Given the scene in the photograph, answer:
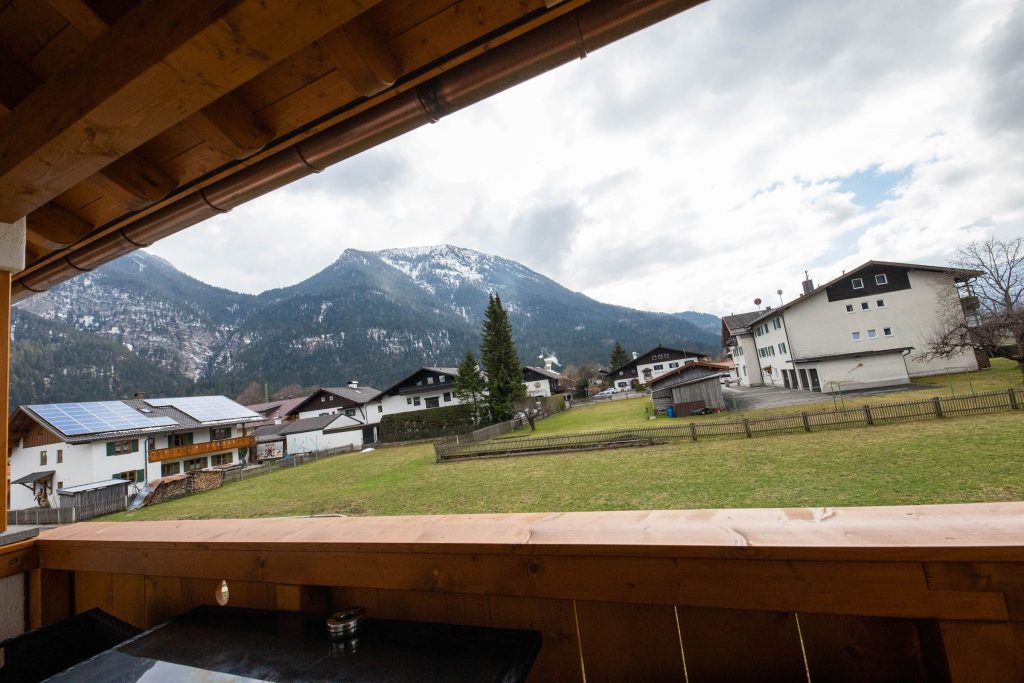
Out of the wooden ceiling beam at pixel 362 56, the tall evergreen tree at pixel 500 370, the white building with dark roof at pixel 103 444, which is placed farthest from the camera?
the tall evergreen tree at pixel 500 370

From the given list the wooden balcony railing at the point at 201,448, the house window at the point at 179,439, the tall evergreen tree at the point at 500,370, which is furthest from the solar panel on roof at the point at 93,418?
the tall evergreen tree at the point at 500,370

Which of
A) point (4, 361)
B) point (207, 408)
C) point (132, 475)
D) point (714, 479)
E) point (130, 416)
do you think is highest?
point (207, 408)

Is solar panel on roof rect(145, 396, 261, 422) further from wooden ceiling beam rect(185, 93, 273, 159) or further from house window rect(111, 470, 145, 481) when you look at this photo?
wooden ceiling beam rect(185, 93, 273, 159)

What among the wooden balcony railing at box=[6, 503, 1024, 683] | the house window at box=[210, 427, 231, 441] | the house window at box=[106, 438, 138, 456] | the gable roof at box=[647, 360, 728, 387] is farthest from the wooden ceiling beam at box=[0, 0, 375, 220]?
the house window at box=[210, 427, 231, 441]

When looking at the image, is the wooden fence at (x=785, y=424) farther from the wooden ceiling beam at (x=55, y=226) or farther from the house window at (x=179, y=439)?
the house window at (x=179, y=439)

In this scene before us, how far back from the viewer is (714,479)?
31.7 feet

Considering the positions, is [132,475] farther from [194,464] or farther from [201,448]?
[194,464]

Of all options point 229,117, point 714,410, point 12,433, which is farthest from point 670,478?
point 12,433

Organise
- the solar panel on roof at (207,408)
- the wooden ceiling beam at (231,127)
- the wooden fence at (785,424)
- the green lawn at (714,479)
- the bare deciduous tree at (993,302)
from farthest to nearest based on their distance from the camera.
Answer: the solar panel on roof at (207,408) → the bare deciduous tree at (993,302) → the wooden fence at (785,424) → the green lawn at (714,479) → the wooden ceiling beam at (231,127)

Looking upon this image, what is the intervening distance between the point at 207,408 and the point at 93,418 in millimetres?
7368

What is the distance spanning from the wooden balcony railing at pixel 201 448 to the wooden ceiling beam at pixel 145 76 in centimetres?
2991

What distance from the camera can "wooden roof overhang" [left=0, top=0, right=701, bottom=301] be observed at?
47.9 inches

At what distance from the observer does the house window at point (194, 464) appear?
85.8 feet

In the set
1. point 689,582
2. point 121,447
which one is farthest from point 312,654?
point 121,447
